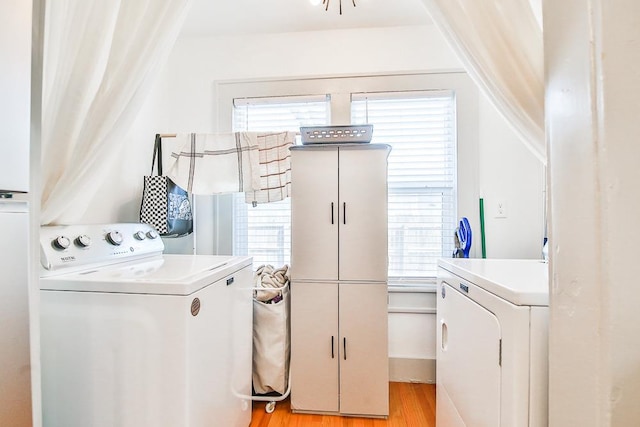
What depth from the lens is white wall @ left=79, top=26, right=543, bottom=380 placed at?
2.04 m

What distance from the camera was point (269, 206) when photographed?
2.29 metres

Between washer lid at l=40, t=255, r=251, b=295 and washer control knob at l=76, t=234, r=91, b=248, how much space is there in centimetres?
11

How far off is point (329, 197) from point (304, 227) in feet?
0.79

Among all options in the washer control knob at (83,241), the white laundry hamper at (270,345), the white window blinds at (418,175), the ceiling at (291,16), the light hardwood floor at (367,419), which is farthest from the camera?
the white window blinds at (418,175)

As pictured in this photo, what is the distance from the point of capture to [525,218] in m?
2.05

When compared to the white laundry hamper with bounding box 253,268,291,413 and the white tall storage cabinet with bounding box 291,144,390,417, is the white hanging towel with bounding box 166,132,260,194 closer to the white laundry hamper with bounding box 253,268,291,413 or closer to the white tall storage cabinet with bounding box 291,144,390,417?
the white tall storage cabinet with bounding box 291,144,390,417

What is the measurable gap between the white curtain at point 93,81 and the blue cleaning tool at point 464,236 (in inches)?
76.6

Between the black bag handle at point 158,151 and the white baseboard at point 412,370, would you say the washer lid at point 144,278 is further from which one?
the white baseboard at point 412,370

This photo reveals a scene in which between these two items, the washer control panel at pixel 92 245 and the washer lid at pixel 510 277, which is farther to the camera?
the washer control panel at pixel 92 245

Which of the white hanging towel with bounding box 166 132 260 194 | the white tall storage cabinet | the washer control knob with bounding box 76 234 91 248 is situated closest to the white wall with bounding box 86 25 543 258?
the white hanging towel with bounding box 166 132 260 194

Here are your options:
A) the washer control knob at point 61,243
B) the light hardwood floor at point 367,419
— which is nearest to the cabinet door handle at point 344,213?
the light hardwood floor at point 367,419

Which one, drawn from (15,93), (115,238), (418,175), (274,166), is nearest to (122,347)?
(115,238)

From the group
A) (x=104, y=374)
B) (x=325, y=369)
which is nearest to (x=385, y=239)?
(x=325, y=369)

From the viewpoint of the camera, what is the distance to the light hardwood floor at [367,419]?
169cm
